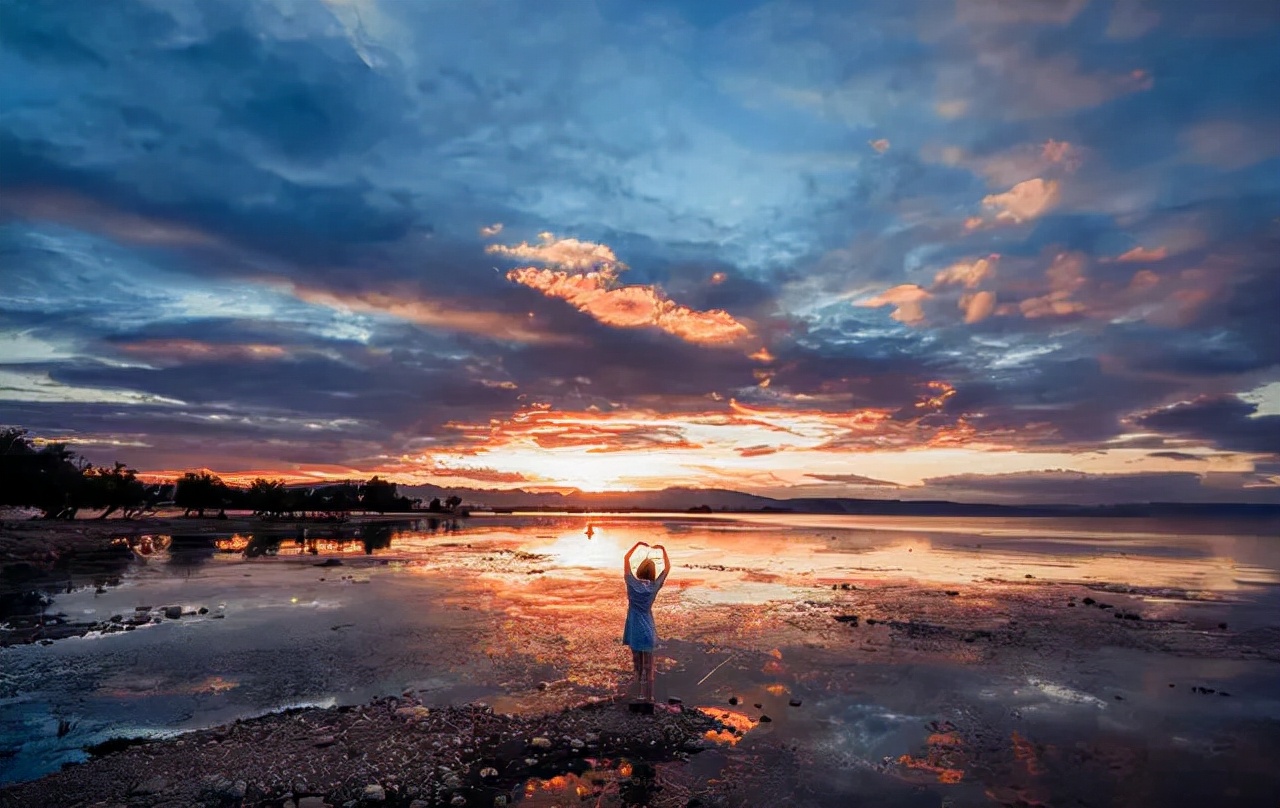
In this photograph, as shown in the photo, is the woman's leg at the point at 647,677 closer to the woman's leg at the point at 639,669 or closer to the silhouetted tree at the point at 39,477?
the woman's leg at the point at 639,669

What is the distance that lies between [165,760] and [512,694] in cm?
598

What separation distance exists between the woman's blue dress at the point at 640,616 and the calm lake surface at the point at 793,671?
163cm

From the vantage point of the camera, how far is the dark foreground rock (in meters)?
8.60

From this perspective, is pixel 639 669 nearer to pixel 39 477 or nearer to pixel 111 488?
pixel 39 477

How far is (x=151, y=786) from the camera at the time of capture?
8.73m

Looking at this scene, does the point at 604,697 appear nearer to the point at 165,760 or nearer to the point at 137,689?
the point at 165,760

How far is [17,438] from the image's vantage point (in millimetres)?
80938

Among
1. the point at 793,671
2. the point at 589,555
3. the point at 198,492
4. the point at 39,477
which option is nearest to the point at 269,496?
the point at 198,492

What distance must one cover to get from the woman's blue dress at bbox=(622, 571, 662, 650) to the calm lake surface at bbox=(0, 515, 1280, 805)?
1633mm

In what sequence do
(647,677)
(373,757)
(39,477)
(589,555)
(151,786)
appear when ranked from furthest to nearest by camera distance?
1. (39,477)
2. (589,555)
3. (647,677)
4. (373,757)
5. (151,786)

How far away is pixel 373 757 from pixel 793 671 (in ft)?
33.4

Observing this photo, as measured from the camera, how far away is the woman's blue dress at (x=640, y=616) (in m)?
13.1

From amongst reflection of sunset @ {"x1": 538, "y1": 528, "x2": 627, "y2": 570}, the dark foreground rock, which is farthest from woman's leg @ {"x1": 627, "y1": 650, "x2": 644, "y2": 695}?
reflection of sunset @ {"x1": 538, "y1": 528, "x2": 627, "y2": 570}

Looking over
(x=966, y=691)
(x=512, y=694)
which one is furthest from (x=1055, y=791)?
(x=512, y=694)
